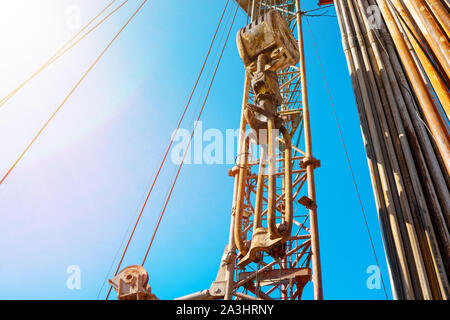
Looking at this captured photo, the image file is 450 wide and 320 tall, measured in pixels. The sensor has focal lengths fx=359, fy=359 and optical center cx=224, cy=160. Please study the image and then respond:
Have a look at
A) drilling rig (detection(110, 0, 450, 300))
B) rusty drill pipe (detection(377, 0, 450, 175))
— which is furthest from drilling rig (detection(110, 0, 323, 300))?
rusty drill pipe (detection(377, 0, 450, 175))

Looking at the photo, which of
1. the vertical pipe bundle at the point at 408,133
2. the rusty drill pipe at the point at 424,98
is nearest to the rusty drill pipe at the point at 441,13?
the vertical pipe bundle at the point at 408,133

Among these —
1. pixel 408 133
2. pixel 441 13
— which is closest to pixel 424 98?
pixel 441 13

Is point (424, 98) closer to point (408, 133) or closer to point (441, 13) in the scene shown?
point (441, 13)

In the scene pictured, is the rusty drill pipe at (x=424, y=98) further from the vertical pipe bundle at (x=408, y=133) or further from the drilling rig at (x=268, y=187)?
the drilling rig at (x=268, y=187)

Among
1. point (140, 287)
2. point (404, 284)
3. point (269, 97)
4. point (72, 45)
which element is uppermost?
point (72, 45)

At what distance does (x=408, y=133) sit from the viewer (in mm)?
8203

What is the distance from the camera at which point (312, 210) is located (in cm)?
982

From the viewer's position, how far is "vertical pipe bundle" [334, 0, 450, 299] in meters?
4.71

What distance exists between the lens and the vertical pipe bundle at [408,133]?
4.71 metres

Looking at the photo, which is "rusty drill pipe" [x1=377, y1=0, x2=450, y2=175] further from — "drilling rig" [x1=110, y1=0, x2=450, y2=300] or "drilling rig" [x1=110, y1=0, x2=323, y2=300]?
"drilling rig" [x1=110, y1=0, x2=323, y2=300]
